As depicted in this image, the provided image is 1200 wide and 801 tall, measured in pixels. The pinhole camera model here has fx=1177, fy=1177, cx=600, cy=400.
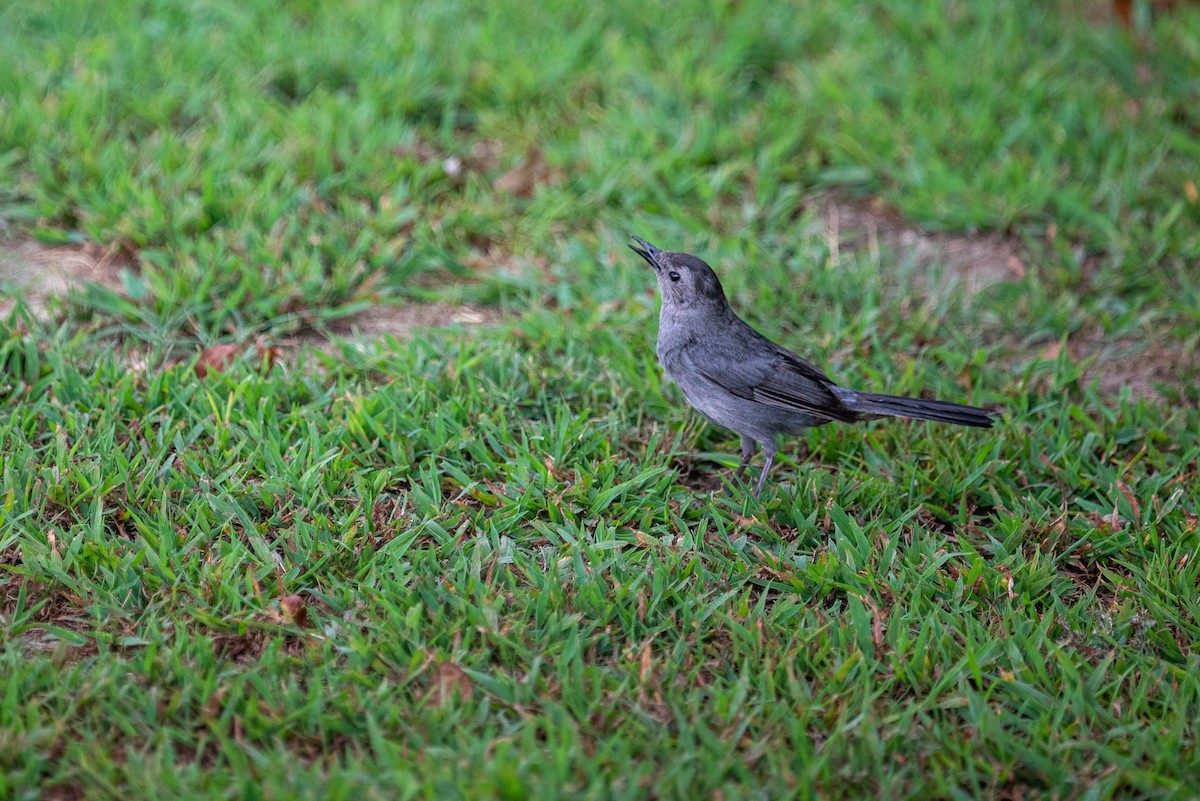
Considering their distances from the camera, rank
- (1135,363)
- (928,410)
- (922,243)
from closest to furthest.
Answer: (928,410)
(1135,363)
(922,243)

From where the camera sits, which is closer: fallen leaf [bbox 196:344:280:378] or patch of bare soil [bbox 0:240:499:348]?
fallen leaf [bbox 196:344:280:378]

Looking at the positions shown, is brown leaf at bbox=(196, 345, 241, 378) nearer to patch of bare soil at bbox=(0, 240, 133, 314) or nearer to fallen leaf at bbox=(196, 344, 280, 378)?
fallen leaf at bbox=(196, 344, 280, 378)

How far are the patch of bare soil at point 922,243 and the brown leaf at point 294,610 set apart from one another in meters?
3.42

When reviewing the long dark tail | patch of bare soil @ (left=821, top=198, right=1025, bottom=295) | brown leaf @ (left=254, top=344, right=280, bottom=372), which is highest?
the long dark tail

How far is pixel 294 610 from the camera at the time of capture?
11.6ft

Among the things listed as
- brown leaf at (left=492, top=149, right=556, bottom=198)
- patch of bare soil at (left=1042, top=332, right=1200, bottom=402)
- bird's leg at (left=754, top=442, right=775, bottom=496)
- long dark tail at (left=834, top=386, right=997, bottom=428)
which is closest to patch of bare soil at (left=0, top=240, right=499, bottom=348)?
brown leaf at (left=492, top=149, right=556, bottom=198)

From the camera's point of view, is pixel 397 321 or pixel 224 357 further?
pixel 397 321

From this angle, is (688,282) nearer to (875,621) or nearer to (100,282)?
(875,621)

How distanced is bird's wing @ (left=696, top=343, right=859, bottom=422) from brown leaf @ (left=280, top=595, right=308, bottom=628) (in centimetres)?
169

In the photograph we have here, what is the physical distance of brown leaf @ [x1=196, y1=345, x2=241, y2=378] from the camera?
4.84 m

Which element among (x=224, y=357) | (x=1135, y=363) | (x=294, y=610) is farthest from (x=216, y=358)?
(x=1135, y=363)

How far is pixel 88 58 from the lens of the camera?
6.66 meters

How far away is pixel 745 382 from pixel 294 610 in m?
1.81

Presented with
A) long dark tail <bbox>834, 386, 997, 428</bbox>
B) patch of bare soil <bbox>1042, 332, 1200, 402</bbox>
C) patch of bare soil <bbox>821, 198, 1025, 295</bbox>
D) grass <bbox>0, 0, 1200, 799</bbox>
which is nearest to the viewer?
grass <bbox>0, 0, 1200, 799</bbox>
